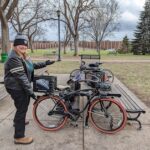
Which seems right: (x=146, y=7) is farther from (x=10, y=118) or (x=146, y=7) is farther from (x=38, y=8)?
(x=10, y=118)

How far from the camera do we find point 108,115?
17.5ft

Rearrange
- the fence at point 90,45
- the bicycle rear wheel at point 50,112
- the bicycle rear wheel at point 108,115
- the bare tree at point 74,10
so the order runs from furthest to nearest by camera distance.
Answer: the fence at point 90,45, the bare tree at point 74,10, the bicycle rear wheel at point 50,112, the bicycle rear wheel at point 108,115

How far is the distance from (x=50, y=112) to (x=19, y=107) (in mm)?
873

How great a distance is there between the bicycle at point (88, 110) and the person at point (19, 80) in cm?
62

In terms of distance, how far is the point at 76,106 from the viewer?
5.84 metres

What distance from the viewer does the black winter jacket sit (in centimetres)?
439

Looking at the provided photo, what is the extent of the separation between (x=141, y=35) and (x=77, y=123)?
49.1 meters

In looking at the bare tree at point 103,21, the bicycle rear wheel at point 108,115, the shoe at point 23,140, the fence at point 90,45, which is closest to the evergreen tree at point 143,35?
the bare tree at point 103,21

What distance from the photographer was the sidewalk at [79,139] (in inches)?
180

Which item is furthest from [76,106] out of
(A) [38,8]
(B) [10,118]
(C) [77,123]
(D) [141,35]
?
(D) [141,35]

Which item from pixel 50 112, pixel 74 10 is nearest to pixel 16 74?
pixel 50 112

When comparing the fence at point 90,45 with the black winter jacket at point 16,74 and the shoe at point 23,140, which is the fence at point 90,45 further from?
the black winter jacket at point 16,74

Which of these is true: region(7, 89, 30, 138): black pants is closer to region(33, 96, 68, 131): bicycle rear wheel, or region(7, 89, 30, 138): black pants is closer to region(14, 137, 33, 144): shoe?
region(14, 137, 33, 144): shoe

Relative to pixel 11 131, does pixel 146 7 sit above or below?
above
